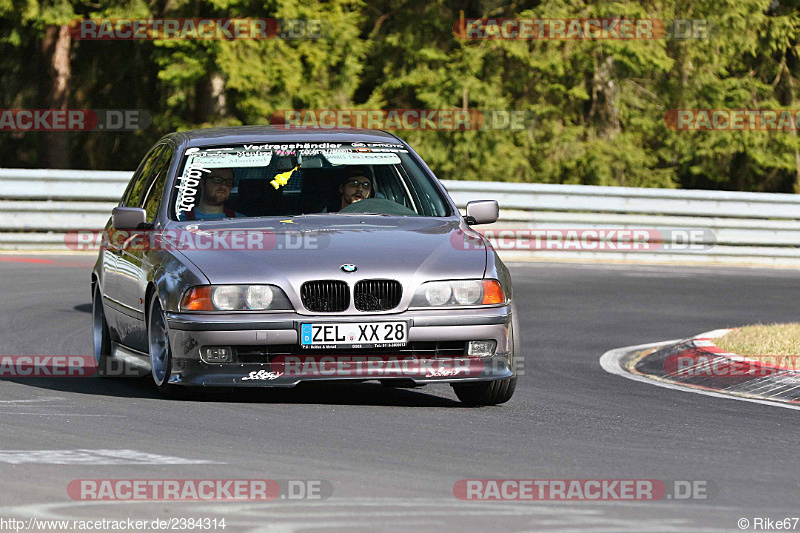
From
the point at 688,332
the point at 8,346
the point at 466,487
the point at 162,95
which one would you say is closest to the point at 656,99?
the point at 162,95

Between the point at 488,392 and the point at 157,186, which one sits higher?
the point at 157,186

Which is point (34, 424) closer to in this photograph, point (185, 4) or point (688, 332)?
point (688, 332)

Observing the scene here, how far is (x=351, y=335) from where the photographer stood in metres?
7.99

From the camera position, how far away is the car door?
9.06 metres

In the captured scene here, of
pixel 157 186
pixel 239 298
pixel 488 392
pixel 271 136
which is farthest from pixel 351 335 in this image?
pixel 157 186

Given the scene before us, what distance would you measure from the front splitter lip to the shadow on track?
16cm

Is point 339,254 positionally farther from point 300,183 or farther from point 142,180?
point 142,180

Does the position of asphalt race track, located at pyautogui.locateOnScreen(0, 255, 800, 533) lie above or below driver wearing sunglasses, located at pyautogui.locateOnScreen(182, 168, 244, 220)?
below

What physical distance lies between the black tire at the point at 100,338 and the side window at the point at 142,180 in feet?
2.01

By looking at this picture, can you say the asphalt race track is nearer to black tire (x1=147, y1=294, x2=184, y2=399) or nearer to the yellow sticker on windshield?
black tire (x1=147, y1=294, x2=184, y2=399)

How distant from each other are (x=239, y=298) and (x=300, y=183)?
151 centimetres

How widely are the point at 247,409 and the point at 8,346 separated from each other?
4017 mm

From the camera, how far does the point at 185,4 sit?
1064 inches

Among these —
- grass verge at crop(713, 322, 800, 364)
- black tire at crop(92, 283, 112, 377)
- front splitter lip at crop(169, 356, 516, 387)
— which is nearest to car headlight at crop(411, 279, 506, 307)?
front splitter lip at crop(169, 356, 516, 387)
